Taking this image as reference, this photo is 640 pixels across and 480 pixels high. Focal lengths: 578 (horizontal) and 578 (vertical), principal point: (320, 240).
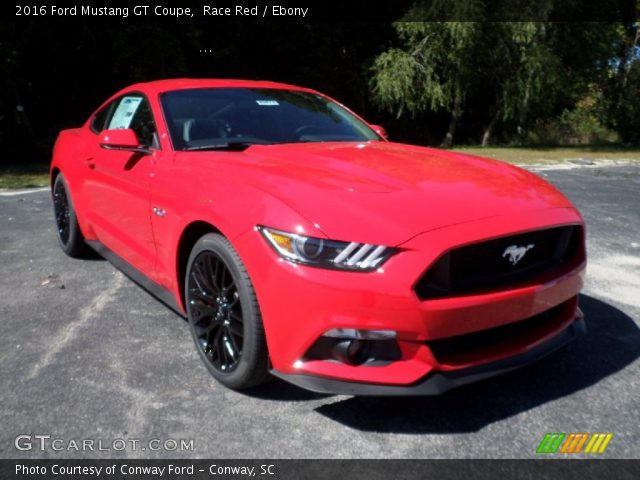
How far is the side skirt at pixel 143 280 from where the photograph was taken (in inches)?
126

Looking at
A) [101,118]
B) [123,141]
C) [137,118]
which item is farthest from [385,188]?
[101,118]

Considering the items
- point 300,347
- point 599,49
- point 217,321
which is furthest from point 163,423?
point 599,49

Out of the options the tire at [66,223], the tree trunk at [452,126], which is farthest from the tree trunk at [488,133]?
the tire at [66,223]

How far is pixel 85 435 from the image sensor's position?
2387 mm

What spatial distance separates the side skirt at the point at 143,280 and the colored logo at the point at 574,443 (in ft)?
6.18

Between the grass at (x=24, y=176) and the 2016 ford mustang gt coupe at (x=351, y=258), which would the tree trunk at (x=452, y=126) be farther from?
the 2016 ford mustang gt coupe at (x=351, y=258)

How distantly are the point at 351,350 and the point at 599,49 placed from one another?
24927 millimetres

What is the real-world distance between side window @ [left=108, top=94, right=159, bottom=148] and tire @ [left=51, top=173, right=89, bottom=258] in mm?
877

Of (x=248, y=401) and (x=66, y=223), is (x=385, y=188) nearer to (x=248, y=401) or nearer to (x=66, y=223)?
(x=248, y=401)

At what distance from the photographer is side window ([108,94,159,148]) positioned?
3576 mm

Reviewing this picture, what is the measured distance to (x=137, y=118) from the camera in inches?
152

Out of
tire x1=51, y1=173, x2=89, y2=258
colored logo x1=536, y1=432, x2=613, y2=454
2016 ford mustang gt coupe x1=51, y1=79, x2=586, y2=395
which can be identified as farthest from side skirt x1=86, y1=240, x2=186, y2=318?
colored logo x1=536, y1=432, x2=613, y2=454

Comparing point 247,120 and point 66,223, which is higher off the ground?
point 247,120

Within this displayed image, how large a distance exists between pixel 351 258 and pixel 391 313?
0.84ft
